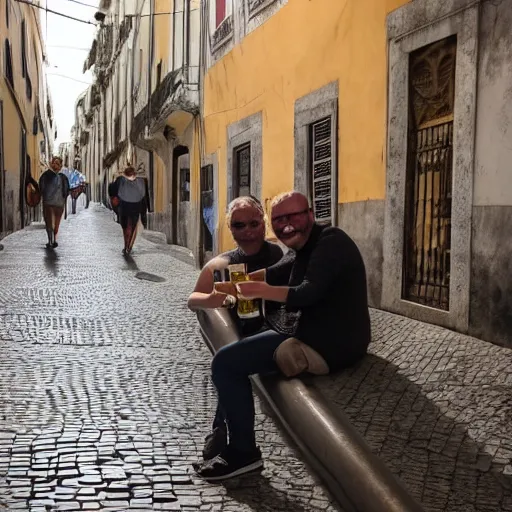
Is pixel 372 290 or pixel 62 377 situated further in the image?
pixel 372 290

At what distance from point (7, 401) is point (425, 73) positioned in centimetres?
463

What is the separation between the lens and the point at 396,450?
12.1 ft

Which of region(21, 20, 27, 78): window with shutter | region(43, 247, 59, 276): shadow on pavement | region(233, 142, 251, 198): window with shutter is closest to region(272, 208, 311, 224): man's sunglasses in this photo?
region(43, 247, 59, 276): shadow on pavement

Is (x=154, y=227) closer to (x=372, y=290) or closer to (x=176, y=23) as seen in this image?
(x=176, y=23)

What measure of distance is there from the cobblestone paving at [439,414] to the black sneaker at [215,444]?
70 cm

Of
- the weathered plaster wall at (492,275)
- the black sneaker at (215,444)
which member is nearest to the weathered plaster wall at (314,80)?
the weathered plaster wall at (492,275)

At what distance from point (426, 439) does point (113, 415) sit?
1.65m

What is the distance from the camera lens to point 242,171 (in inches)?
511

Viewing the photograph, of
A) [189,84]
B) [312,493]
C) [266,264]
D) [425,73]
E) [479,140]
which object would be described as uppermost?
[189,84]

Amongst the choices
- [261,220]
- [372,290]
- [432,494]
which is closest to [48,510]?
[432,494]

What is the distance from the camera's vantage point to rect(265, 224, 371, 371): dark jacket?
11.7 feet

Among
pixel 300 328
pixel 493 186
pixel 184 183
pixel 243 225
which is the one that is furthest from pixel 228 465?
pixel 184 183

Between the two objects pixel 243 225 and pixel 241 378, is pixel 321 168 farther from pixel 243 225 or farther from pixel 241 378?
pixel 241 378

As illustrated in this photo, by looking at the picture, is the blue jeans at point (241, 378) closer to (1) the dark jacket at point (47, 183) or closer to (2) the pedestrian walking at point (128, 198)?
(2) the pedestrian walking at point (128, 198)
